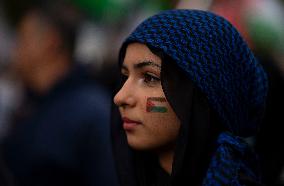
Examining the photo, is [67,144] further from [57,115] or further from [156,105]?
[156,105]

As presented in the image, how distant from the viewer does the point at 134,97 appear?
259 centimetres

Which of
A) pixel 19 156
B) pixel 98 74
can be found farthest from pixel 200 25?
pixel 98 74

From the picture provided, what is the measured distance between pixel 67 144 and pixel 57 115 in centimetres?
23

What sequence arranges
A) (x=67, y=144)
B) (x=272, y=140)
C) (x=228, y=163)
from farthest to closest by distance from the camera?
(x=272, y=140)
(x=67, y=144)
(x=228, y=163)

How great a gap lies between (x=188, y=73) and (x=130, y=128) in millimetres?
349

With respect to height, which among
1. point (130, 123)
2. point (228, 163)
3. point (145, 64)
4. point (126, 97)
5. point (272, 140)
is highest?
point (145, 64)

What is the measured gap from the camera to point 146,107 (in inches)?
101

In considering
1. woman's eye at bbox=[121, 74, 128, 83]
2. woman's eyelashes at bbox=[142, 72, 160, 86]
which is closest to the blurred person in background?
woman's eye at bbox=[121, 74, 128, 83]

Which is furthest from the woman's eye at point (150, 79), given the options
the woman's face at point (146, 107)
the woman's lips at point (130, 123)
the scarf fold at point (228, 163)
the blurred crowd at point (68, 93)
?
the blurred crowd at point (68, 93)

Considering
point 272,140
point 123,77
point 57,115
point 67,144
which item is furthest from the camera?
point 272,140

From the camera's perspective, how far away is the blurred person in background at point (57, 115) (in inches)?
144

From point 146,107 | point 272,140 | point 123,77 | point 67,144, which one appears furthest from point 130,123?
point 272,140

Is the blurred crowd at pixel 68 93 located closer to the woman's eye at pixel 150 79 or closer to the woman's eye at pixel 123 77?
the woman's eye at pixel 123 77

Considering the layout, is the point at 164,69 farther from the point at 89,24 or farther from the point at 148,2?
the point at 89,24
